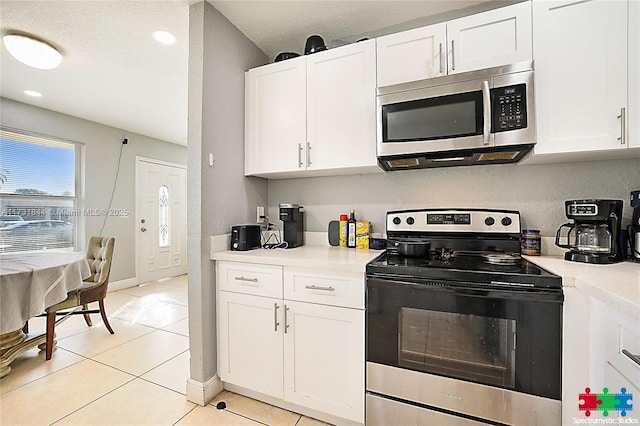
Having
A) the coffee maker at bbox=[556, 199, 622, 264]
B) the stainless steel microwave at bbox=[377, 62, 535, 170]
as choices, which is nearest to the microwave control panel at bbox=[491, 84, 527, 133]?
the stainless steel microwave at bbox=[377, 62, 535, 170]

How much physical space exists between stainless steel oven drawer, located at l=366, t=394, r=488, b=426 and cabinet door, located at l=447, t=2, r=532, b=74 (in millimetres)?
1804

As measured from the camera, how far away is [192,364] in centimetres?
179

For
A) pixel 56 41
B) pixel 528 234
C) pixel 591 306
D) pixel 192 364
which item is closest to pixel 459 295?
pixel 591 306

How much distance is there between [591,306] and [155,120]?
4.80 m

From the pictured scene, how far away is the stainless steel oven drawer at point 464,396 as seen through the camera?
1178 mm

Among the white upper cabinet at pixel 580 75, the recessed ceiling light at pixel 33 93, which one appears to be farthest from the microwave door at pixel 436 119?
the recessed ceiling light at pixel 33 93

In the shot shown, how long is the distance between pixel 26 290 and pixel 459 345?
2.79 metres

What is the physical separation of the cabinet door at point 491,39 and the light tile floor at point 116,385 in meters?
2.24

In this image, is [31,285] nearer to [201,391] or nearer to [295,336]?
[201,391]

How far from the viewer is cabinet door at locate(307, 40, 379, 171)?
5.92 feet

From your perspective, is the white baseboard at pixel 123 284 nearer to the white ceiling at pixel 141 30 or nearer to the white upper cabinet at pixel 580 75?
the white ceiling at pixel 141 30

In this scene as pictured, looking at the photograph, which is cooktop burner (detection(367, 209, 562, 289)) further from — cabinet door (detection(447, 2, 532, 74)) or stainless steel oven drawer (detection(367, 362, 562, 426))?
cabinet door (detection(447, 2, 532, 74))

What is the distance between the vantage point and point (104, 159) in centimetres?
415

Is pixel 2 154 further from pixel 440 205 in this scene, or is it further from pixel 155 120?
pixel 440 205
